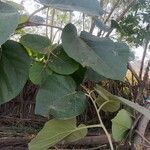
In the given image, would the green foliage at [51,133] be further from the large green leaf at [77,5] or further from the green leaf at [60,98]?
the large green leaf at [77,5]

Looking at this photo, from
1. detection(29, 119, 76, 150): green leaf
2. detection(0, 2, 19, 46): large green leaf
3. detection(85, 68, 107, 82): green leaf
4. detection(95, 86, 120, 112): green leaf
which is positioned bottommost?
detection(29, 119, 76, 150): green leaf

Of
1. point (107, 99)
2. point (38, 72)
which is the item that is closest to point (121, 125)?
point (107, 99)

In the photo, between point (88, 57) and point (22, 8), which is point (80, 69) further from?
point (22, 8)

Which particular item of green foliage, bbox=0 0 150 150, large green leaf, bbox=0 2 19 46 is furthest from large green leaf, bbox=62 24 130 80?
large green leaf, bbox=0 2 19 46

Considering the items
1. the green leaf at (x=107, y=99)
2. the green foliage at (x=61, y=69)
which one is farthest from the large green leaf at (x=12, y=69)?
the green leaf at (x=107, y=99)

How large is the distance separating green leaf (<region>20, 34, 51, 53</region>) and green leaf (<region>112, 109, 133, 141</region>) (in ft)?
0.50

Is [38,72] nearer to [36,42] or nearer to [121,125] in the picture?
[36,42]

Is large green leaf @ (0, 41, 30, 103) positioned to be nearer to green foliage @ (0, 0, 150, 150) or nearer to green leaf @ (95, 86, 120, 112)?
green foliage @ (0, 0, 150, 150)

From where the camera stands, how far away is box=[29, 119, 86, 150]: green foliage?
1.50 ft

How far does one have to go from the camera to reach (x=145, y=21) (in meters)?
1.07

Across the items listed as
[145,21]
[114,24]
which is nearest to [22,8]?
[114,24]

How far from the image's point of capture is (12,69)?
45 centimetres

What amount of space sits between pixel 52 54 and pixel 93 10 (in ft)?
0.29

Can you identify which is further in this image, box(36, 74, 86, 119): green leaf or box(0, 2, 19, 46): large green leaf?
box(36, 74, 86, 119): green leaf
